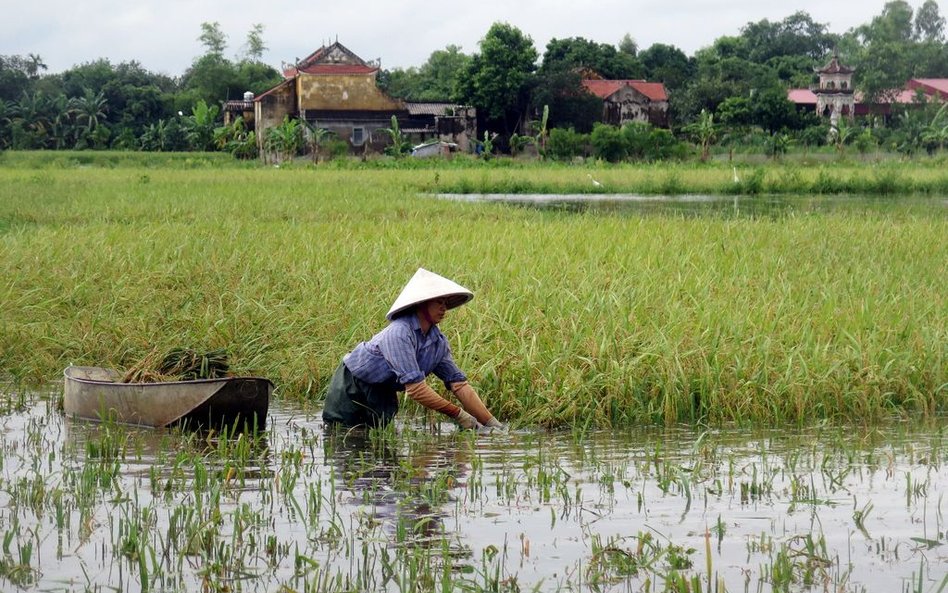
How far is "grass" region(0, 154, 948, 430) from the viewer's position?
17.6 ft

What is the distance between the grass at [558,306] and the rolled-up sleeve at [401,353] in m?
0.75

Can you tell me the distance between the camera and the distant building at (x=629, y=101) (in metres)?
40.6

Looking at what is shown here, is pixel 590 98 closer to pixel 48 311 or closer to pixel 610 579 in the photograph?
pixel 48 311

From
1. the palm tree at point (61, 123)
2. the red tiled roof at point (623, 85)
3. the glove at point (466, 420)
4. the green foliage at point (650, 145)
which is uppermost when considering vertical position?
the red tiled roof at point (623, 85)

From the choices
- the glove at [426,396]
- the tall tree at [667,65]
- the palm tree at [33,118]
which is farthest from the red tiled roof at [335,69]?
the glove at [426,396]

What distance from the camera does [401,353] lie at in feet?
15.2

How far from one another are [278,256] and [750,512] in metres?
5.32

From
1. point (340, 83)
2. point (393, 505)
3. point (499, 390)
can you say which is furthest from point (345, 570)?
point (340, 83)

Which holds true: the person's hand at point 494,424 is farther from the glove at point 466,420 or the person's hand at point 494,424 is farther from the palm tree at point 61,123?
the palm tree at point 61,123

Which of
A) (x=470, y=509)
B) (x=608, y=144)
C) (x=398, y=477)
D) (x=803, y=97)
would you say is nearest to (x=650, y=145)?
(x=608, y=144)

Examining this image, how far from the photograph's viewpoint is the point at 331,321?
21.5 ft

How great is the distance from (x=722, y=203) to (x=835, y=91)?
100 feet

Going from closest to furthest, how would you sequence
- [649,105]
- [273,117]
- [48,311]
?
[48,311], [273,117], [649,105]

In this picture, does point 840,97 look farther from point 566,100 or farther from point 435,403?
point 435,403
